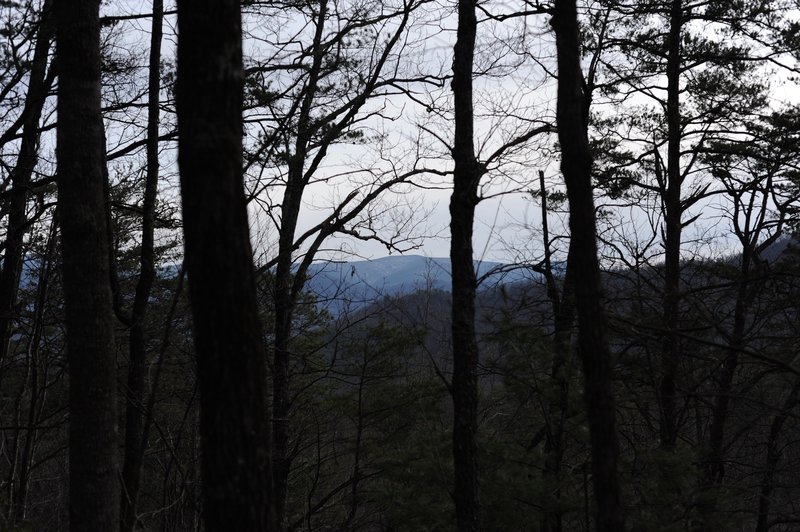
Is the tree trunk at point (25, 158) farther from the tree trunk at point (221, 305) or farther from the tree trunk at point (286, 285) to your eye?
the tree trunk at point (221, 305)

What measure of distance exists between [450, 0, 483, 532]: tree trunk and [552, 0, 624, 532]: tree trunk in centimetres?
232

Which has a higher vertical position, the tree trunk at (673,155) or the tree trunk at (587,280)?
the tree trunk at (673,155)

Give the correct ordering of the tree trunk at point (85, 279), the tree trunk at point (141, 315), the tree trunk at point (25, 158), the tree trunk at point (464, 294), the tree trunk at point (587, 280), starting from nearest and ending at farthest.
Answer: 1. the tree trunk at point (587, 280)
2. the tree trunk at point (85, 279)
3. the tree trunk at point (464, 294)
4. the tree trunk at point (141, 315)
5. the tree trunk at point (25, 158)

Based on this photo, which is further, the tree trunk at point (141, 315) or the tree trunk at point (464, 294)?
the tree trunk at point (141, 315)

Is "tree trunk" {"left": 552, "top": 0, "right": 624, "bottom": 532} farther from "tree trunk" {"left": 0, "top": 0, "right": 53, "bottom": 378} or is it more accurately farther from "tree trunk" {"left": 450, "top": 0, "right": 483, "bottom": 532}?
"tree trunk" {"left": 0, "top": 0, "right": 53, "bottom": 378}

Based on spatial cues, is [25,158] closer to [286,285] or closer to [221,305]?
[286,285]

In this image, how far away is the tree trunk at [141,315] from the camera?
6820 mm

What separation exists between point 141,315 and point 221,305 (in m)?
4.79

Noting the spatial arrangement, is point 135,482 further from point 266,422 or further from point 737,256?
point 737,256

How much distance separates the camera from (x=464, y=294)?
270 inches

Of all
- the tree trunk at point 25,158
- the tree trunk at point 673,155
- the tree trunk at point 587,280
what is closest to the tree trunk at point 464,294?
the tree trunk at point 587,280

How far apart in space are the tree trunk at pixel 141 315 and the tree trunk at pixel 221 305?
3.37 m

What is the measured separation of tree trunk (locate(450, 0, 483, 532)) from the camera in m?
6.56

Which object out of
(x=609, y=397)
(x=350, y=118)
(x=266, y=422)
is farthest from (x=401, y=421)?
(x=266, y=422)
